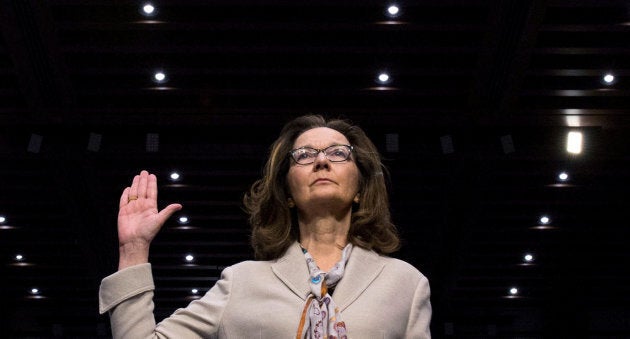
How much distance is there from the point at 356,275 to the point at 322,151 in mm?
418

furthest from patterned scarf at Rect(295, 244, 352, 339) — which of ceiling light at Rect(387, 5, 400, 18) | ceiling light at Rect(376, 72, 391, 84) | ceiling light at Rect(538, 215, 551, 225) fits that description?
ceiling light at Rect(538, 215, 551, 225)

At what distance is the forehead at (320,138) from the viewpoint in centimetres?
256

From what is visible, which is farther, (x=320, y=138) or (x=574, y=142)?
(x=574, y=142)

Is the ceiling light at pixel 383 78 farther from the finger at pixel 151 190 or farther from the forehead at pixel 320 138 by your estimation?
the finger at pixel 151 190

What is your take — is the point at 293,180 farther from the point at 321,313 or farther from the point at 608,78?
the point at 608,78

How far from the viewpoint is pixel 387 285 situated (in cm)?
224

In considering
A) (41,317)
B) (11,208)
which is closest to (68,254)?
(11,208)

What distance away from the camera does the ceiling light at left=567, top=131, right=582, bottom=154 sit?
9862mm

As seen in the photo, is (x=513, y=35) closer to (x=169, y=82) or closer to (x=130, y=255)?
(x=169, y=82)

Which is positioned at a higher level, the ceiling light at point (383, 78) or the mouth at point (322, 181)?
the ceiling light at point (383, 78)

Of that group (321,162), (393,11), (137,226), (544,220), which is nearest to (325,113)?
(393,11)

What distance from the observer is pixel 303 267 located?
2.31m

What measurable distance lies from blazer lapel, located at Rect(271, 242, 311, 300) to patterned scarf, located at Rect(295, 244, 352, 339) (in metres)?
0.03

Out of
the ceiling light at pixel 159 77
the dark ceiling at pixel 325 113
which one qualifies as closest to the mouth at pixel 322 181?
the dark ceiling at pixel 325 113
